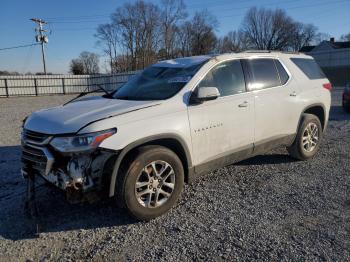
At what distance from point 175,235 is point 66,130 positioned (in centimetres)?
157

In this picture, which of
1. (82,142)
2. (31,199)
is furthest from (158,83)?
(31,199)

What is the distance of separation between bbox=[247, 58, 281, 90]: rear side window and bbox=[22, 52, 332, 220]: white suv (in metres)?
0.02

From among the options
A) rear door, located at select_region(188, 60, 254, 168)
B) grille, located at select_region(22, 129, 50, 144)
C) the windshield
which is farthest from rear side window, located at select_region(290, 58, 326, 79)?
grille, located at select_region(22, 129, 50, 144)

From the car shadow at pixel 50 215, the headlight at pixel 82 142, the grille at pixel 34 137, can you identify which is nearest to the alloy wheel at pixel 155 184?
the car shadow at pixel 50 215


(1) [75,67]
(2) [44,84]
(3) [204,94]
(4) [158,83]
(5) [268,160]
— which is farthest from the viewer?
(1) [75,67]

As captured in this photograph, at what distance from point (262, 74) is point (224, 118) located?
1.22m

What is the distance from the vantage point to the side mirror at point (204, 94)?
385cm

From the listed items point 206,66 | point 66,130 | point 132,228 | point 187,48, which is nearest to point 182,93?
point 206,66

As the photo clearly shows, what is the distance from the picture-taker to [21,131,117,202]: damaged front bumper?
3.26 metres

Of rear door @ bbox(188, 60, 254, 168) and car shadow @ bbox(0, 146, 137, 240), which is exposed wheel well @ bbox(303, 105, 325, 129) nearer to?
rear door @ bbox(188, 60, 254, 168)

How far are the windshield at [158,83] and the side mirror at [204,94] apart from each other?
23 cm

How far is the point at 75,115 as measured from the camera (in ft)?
11.8

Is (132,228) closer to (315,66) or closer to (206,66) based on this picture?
(206,66)

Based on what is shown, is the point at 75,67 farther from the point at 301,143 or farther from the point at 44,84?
the point at 301,143
